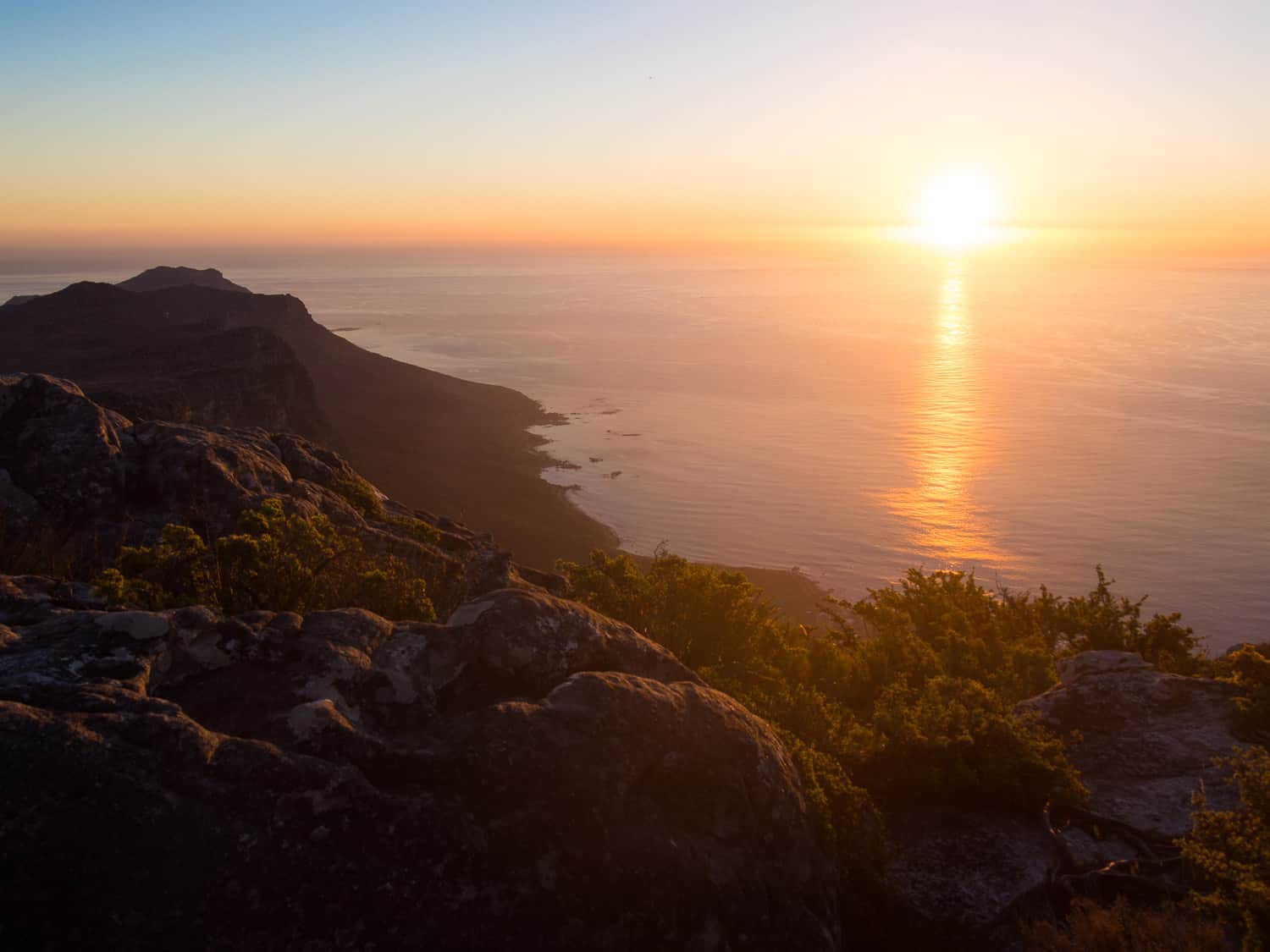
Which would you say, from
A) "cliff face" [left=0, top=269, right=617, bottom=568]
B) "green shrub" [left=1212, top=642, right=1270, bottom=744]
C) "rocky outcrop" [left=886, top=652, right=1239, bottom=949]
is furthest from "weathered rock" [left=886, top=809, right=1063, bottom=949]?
"cliff face" [left=0, top=269, right=617, bottom=568]

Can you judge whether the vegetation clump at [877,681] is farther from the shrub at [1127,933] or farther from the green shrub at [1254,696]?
the green shrub at [1254,696]

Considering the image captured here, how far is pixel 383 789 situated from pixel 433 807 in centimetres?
30

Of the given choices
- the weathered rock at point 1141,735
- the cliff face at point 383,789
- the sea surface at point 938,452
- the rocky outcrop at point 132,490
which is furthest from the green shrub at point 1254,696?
the sea surface at point 938,452

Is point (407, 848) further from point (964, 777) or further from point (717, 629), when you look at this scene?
point (717, 629)

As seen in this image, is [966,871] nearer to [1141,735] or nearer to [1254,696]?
[1141,735]

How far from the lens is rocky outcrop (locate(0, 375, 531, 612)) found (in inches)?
411

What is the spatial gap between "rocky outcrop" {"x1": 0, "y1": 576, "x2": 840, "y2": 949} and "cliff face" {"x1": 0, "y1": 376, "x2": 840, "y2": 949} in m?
0.01

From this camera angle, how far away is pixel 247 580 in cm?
713

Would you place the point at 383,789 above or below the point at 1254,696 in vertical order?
above

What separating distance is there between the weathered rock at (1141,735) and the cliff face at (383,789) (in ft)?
12.9

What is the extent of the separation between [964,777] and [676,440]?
225ft

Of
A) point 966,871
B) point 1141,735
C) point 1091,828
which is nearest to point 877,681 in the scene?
point 1141,735

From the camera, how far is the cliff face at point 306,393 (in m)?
41.9

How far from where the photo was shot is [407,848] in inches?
164
